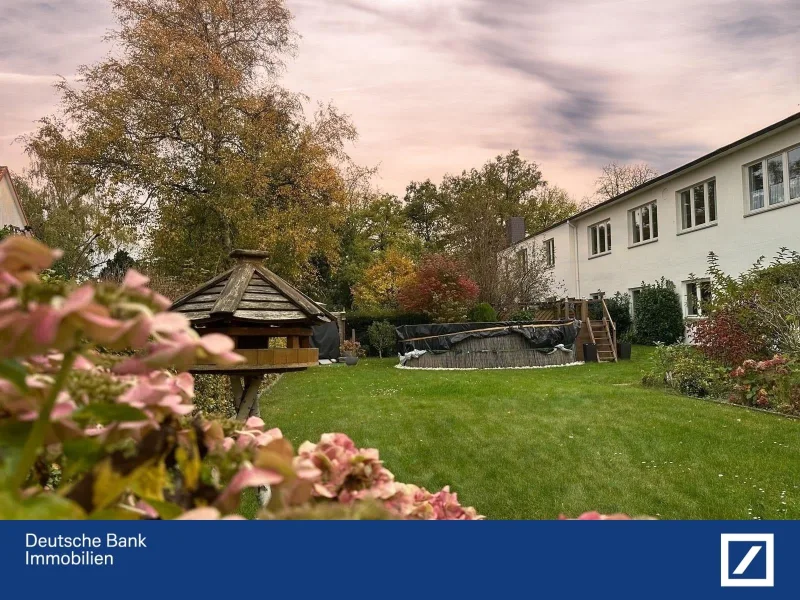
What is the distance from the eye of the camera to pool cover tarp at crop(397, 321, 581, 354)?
16.7 meters

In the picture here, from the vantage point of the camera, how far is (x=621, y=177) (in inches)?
1539

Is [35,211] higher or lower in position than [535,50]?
higher

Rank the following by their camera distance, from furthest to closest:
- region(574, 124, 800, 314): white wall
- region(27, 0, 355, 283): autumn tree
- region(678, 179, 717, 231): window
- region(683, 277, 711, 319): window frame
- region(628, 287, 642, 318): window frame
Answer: region(628, 287, 642, 318): window frame, region(27, 0, 355, 283): autumn tree, region(683, 277, 711, 319): window frame, region(678, 179, 717, 231): window, region(574, 124, 800, 314): white wall

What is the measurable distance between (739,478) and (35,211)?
97.3 feet

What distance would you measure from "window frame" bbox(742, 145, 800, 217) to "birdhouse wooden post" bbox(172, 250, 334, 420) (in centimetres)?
1365

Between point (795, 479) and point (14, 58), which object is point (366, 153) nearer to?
point (14, 58)

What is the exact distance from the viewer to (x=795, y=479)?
5453 mm

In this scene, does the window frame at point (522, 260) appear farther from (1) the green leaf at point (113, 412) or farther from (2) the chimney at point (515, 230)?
(1) the green leaf at point (113, 412)

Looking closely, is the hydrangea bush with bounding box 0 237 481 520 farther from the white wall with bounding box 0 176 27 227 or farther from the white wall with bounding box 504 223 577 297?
the white wall with bounding box 504 223 577 297

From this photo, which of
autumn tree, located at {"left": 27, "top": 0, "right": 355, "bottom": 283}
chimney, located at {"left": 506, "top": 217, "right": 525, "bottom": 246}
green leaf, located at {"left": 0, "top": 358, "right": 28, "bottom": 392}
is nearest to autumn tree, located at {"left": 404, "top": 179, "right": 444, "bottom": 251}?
chimney, located at {"left": 506, "top": 217, "right": 525, "bottom": 246}
